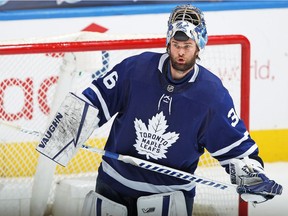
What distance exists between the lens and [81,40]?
3766 millimetres

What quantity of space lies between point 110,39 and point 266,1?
117 cm

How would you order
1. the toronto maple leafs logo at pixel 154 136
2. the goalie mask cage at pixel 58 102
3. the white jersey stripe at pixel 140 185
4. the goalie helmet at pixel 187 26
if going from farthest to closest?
the goalie mask cage at pixel 58 102 → the white jersey stripe at pixel 140 185 → the toronto maple leafs logo at pixel 154 136 → the goalie helmet at pixel 187 26

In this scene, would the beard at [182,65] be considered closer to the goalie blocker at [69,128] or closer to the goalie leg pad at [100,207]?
the goalie blocker at [69,128]

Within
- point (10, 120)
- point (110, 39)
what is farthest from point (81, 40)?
point (10, 120)

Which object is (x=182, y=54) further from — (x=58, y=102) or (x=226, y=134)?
(x=58, y=102)

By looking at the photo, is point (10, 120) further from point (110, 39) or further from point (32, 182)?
point (110, 39)

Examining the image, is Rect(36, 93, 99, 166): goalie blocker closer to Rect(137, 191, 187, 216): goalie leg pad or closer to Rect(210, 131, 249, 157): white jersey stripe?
Rect(137, 191, 187, 216): goalie leg pad

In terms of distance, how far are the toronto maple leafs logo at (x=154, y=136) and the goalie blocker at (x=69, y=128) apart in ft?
0.50

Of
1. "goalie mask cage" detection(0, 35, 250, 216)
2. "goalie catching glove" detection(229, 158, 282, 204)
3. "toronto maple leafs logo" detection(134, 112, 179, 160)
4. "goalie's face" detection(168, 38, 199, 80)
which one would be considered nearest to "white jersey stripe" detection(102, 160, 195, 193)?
"toronto maple leafs logo" detection(134, 112, 179, 160)

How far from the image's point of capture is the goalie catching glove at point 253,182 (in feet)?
9.89

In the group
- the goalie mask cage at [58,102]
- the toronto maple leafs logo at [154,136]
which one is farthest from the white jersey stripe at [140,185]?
the goalie mask cage at [58,102]

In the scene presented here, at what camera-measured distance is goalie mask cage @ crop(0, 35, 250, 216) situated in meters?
3.66

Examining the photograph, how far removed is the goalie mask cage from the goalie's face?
650 millimetres

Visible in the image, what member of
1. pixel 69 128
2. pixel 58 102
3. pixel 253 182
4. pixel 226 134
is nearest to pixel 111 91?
pixel 69 128
